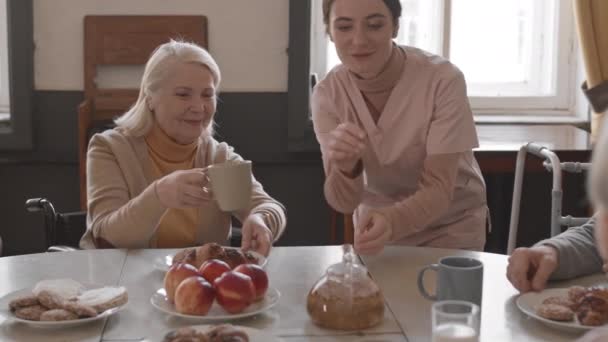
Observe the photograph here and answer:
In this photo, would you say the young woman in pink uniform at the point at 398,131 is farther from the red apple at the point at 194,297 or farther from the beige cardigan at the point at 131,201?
the red apple at the point at 194,297

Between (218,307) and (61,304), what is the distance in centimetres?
26

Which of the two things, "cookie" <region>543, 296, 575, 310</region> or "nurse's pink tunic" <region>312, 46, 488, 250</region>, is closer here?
"cookie" <region>543, 296, 575, 310</region>

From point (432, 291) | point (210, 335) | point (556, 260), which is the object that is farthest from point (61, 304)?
point (556, 260)

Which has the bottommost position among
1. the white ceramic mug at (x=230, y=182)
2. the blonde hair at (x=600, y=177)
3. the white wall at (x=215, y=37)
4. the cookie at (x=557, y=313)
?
the cookie at (x=557, y=313)

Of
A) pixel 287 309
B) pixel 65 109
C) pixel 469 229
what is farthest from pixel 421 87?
pixel 65 109

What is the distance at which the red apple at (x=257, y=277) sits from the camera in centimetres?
154

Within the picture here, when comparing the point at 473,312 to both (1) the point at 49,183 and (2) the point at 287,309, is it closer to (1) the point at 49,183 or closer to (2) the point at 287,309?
(2) the point at 287,309

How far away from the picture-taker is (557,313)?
1461 mm

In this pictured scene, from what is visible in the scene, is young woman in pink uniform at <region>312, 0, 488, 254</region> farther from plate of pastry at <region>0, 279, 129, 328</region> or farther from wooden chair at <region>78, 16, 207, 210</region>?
wooden chair at <region>78, 16, 207, 210</region>

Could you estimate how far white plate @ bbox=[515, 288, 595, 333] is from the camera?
1440 mm

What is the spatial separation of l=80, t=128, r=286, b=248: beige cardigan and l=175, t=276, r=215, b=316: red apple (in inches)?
21.0

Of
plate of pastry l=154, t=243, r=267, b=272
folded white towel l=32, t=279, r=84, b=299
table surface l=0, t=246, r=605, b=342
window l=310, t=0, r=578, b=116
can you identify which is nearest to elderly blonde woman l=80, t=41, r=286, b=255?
table surface l=0, t=246, r=605, b=342

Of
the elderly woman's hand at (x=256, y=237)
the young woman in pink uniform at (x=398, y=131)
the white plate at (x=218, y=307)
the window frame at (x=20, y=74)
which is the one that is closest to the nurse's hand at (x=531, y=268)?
the young woman in pink uniform at (x=398, y=131)

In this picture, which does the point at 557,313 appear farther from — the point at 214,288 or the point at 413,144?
the point at 413,144
